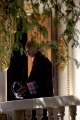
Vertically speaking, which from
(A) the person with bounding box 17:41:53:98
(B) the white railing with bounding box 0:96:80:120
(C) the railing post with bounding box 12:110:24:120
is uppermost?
(A) the person with bounding box 17:41:53:98

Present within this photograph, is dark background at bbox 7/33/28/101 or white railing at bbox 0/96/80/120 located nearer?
white railing at bbox 0/96/80/120

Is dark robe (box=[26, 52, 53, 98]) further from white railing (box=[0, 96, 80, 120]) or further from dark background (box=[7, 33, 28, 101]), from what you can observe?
dark background (box=[7, 33, 28, 101])

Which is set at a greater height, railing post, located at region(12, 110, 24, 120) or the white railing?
the white railing

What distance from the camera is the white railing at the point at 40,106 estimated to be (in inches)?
71.1

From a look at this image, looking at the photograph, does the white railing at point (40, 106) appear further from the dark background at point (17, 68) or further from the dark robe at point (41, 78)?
the dark background at point (17, 68)

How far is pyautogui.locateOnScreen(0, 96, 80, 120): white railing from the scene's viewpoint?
1.81 m

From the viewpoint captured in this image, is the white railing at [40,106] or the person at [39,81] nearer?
the white railing at [40,106]

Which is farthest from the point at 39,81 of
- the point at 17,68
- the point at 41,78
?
the point at 17,68

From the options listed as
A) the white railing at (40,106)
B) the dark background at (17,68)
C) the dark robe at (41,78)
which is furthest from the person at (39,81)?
the dark background at (17,68)

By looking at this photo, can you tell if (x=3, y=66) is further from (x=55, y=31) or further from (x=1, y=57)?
(x=55, y=31)

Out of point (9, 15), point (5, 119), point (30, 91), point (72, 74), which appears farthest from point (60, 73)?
point (9, 15)

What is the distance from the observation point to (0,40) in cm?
245

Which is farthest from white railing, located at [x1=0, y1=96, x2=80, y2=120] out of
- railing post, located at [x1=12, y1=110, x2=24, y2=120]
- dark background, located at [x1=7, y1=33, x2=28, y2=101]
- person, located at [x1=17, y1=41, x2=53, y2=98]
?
dark background, located at [x1=7, y1=33, x2=28, y2=101]

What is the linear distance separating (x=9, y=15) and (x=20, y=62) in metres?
1.87
